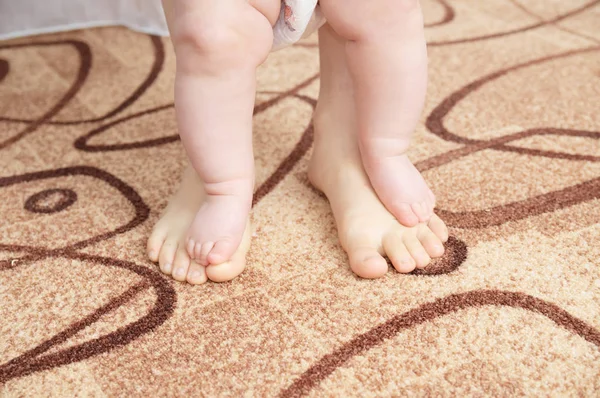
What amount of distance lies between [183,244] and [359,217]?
20 cm

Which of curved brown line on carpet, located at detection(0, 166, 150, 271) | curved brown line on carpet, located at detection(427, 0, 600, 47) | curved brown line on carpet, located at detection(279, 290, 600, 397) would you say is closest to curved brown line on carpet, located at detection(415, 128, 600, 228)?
curved brown line on carpet, located at detection(279, 290, 600, 397)

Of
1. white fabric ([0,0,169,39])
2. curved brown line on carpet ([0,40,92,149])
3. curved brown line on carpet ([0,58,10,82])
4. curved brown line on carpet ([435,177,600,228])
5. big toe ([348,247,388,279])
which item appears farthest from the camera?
white fabric ([0,0,169,39])

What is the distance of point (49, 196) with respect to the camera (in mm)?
860

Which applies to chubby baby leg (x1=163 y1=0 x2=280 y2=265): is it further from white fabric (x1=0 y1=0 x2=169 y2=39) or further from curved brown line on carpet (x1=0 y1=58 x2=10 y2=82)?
white fabric (x1=0 y1=0 x2=169 y2=39)

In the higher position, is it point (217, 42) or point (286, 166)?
point (217, 42)

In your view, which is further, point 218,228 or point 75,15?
point 75,15

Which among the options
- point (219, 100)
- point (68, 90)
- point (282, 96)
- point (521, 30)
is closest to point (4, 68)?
point (68, 90)

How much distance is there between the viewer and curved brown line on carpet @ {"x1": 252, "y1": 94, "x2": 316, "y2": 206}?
866 millimetres

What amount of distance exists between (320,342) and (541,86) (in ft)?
2.36

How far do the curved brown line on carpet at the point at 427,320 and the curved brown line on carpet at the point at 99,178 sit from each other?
0.32m

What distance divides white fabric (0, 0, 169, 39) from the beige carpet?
0.28 meters

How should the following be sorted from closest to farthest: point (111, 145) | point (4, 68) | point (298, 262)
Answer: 1. point (298, 262)
2. point (111, 145)
3. point (4, 68)

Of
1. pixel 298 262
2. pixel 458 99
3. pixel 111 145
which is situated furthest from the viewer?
pixel 458 99

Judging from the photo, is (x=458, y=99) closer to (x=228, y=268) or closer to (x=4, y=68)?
(x=228, y=268)
